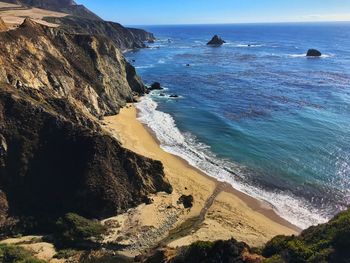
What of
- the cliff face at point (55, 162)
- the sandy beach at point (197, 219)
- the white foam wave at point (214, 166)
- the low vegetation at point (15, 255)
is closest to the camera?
the low vegetation at point (15, 255)

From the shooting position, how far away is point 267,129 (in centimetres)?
5612

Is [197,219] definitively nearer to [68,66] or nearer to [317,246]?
[317,246]

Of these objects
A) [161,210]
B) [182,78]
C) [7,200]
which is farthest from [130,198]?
[182,78]

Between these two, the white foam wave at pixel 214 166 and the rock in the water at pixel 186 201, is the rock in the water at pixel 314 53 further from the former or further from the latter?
the rock in the water at pixel 186 201

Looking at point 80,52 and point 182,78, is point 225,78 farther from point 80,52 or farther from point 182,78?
point 80,52

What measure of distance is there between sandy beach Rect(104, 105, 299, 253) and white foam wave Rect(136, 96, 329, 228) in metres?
1.13

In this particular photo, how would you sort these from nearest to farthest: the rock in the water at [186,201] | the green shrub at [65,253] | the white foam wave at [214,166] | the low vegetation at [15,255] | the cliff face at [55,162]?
the low vegetation at [15,255] → the green shrub at [65,253] → the cliff face at [55,162] → the rock in the water at [186,201] → the white foam wave at [214,166]

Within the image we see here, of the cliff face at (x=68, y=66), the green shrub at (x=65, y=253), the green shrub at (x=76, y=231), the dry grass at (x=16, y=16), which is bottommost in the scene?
the green shrub at (x=65, y=253)

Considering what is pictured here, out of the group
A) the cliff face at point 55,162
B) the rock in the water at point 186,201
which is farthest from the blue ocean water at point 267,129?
the cliff face at point 55,162

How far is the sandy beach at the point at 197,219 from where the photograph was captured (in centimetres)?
3106

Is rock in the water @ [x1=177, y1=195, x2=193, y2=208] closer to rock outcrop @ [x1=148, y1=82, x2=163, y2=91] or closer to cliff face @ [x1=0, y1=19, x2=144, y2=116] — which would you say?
cliff face @ [x1=0, y1=19, x2=144, y2=116]

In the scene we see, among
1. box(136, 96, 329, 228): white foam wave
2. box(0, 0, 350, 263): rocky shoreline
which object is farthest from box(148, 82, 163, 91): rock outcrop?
box(0, 0, 350, 263): rocky shoreline

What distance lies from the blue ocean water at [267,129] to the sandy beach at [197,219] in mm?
1778

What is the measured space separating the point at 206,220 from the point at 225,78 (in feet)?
215
